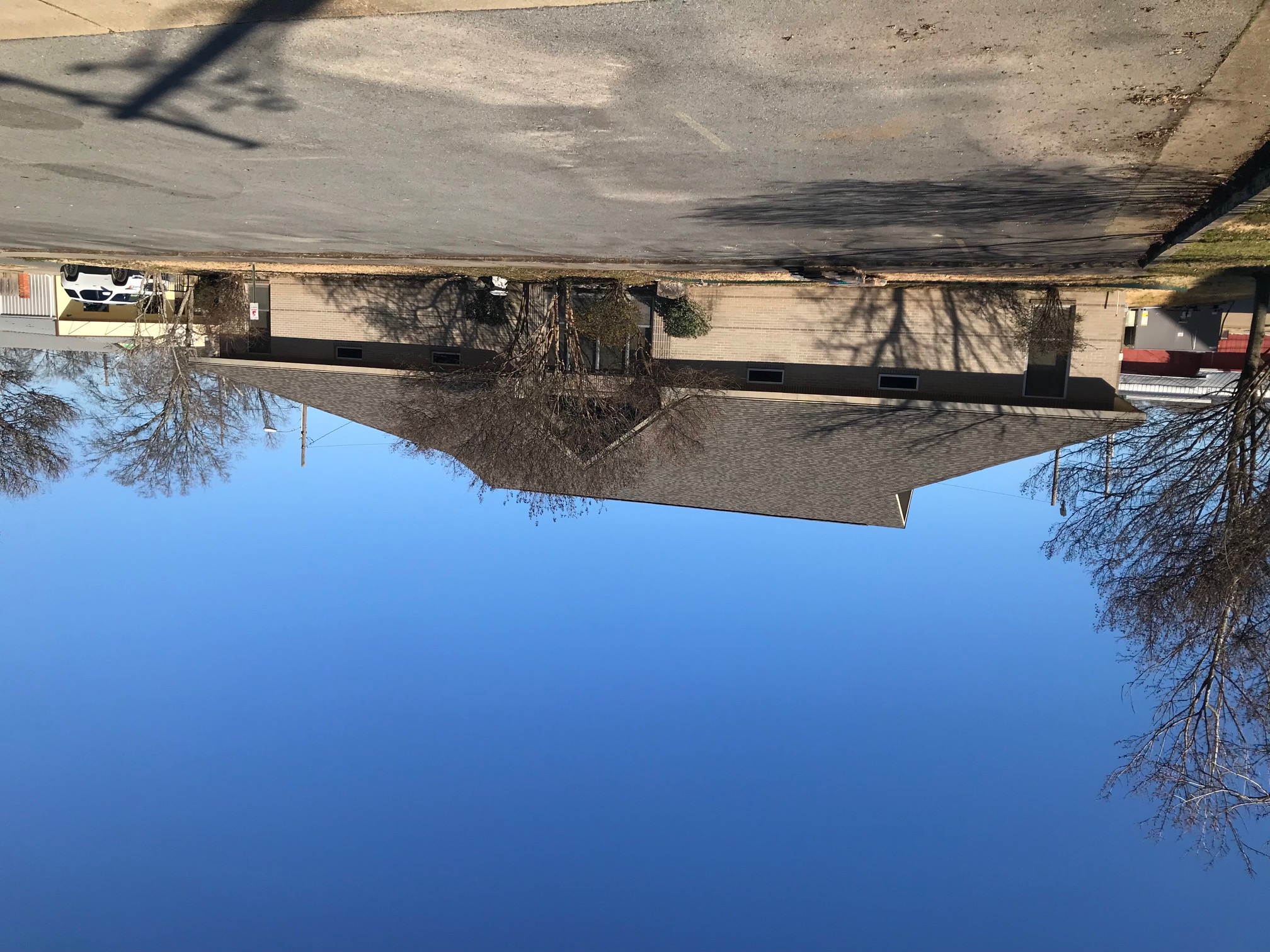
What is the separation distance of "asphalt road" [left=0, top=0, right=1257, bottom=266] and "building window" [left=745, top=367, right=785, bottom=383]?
471 cm

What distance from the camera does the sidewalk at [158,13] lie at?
947 centimetres

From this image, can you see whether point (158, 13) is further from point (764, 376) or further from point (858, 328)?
point (858, 328)

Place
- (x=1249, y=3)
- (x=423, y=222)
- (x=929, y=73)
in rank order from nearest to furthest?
1. (x=1249, y=3)
2. (x=929, y=73)
3. (x=423, y=222)

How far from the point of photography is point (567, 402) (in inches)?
816

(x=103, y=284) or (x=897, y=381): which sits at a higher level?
(x=103, y=284)

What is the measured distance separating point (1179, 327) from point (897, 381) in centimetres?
1011

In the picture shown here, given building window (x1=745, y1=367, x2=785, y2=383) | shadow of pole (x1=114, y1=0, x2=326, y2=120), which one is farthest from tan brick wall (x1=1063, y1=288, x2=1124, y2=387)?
shadow of pole (x1=114, y1=0, x2=326, y2=120)

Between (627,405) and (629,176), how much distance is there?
28.2 ft

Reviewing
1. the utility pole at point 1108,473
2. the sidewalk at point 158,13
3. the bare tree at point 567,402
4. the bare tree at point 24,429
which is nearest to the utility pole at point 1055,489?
the utility pole at point 1108,473

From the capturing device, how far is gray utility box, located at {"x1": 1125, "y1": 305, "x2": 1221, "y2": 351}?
21938 mm

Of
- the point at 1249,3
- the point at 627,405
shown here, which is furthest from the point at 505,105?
the point at 627,405

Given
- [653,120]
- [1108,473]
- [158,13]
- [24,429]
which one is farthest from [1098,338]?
[24,429]

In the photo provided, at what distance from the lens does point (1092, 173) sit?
11453 millimetres

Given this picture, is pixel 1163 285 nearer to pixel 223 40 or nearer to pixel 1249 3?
pixel 1249 3
